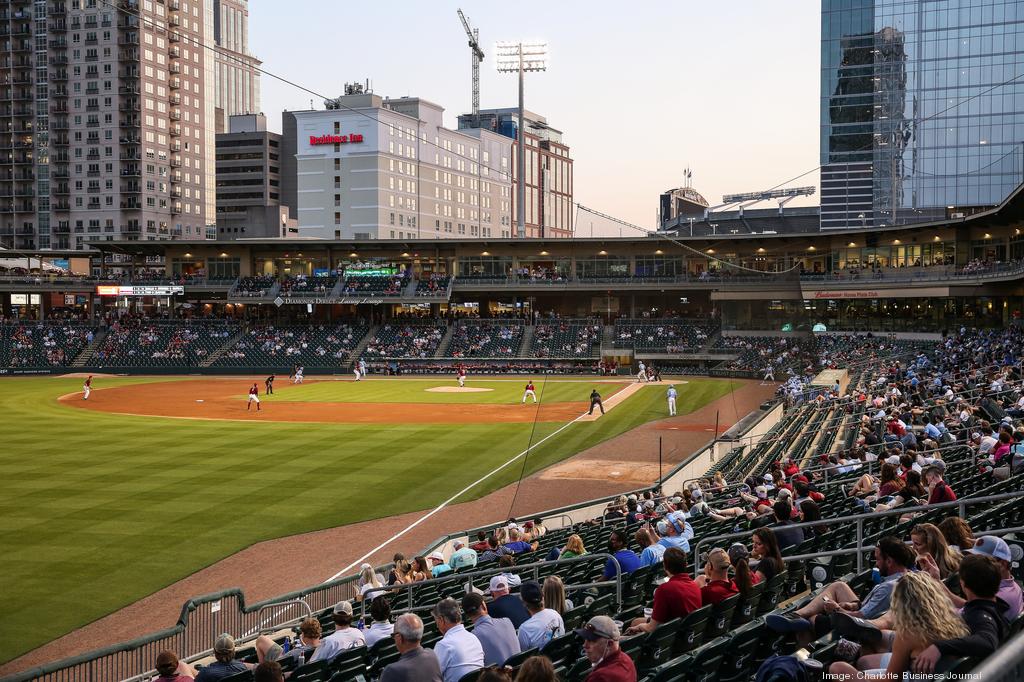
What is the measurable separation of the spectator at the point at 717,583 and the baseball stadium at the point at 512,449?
0.02 meters

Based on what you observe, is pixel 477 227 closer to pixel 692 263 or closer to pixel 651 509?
pixel 692 263

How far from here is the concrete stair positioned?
242ft

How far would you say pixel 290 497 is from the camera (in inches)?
984

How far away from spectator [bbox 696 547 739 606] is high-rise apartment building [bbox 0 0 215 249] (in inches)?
5260

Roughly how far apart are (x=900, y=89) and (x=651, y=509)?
7686 centimetres

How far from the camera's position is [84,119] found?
12625cm

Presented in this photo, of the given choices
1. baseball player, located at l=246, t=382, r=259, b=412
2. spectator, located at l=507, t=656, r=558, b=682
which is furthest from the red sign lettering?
spectator, located at l=507, t=656, r=558, b=682

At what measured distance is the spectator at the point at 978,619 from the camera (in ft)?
14.3

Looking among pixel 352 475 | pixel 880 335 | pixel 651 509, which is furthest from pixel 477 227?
pixel 651 509

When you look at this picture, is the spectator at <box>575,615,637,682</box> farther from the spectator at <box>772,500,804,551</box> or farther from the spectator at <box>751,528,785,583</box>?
the spectator at <box>772,500,804,551</box>

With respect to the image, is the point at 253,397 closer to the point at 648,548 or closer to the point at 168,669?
the point at 648,548

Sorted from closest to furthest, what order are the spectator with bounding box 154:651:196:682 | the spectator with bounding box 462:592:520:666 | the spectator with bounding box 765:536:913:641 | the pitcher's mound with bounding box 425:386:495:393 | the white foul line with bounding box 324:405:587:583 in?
the spectator with bounding box 765:536:913:641 → the spectator with bounding box 462:592:520:666 → the spectator with bounding box 154:651:196:682 → the white foul line with bounding box 324:405:587:583 → the pitcher's mound with bounding box 425:386:495:393

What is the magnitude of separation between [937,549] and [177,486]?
79.3ft

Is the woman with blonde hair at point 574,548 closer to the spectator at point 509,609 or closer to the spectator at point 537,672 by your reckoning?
the spectator at point 509,609
